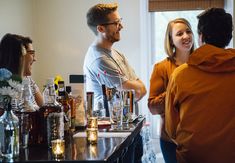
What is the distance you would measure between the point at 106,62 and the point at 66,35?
1.57 metres

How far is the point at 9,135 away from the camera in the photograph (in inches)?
45.0

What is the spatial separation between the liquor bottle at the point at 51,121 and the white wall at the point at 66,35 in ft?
7.57

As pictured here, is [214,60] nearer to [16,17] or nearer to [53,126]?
[53,126]

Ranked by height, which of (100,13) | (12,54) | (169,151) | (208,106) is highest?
(100,13)

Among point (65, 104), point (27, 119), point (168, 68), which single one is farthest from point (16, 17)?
point (27, 119)

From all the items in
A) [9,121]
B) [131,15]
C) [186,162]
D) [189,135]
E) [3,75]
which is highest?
[131,15]

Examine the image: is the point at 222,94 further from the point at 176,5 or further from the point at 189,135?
the point at 176,5

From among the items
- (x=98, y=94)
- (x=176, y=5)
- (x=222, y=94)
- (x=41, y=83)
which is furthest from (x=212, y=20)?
(x=41, y=83)

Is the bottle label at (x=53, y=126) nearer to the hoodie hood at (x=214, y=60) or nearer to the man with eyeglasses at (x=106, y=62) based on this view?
the hoodie hood at (x=214, y=60)

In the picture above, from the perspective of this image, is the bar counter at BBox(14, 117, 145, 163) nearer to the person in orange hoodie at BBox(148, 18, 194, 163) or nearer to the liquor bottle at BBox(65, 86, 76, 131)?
the liquor bottle at BBox(65, 86, 76, 131)

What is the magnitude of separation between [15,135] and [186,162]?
0.77 meters

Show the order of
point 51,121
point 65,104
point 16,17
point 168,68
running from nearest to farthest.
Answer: point 51,121, point 65,104, point 168,68, point 16,17

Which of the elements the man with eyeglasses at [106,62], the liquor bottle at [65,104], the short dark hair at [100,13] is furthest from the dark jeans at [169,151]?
the short dark hair at [100,13]

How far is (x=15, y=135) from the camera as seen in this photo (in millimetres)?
1159
